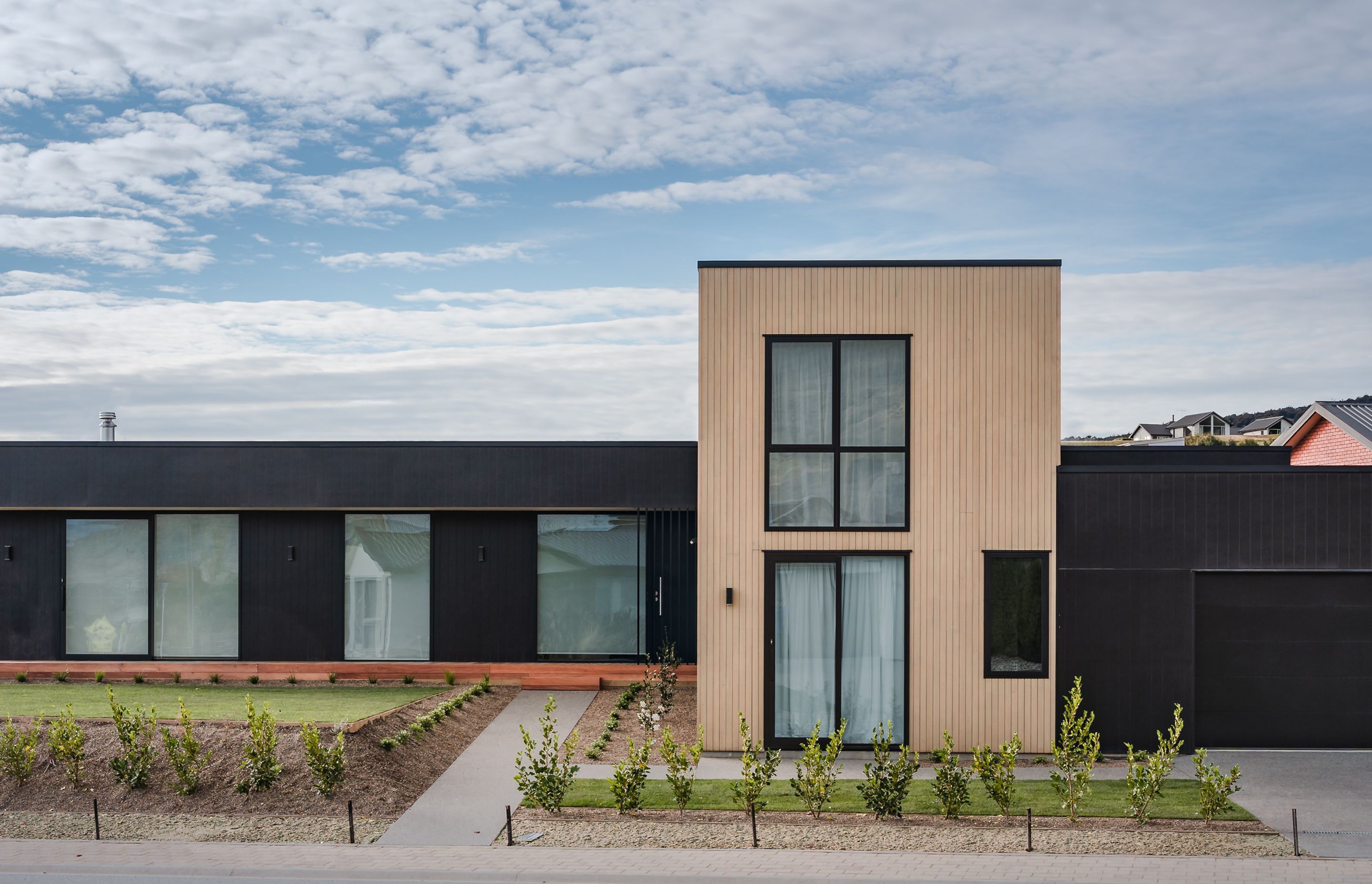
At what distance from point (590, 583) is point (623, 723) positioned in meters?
2.92

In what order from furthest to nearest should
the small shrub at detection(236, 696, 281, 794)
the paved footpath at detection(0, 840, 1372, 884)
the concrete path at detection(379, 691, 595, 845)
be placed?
the small shrub at detection(236, 696, 281, 794)
the concrete path at detection(379, 691, 595, 845)
the paved footpath at detection(0, 840, 1372, 884)

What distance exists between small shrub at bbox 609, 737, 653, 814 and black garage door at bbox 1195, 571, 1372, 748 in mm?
7010

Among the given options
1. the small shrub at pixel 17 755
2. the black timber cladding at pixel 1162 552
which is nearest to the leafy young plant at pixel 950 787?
the black timber cladding at pixel 1162 552

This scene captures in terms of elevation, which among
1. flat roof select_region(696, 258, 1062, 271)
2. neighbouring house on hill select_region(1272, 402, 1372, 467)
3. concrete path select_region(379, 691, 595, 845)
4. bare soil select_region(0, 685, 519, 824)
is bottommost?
concrete path select_region(379, 691, 595, 845)

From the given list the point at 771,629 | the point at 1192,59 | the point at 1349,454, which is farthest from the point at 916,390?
the point at 1349,454

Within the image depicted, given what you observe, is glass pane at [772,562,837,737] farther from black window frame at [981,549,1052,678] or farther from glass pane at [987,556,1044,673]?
glass pane at [987,556,1044,673]

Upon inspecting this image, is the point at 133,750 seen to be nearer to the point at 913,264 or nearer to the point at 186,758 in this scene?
the point at 186,758

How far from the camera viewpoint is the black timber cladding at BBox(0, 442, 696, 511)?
47.6ft

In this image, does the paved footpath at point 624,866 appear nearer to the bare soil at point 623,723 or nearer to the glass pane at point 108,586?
the bare soil at point 623,723

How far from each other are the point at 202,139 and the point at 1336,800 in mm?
17070

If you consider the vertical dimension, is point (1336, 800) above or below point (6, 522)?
below

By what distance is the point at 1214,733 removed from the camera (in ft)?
37.8

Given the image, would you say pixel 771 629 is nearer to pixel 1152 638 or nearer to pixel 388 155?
pixel 1152 638

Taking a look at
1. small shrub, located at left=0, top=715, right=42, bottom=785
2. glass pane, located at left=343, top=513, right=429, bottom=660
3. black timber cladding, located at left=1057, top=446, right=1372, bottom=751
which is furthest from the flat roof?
small shrub, located at left=0, top=715, right=42, bottom=785
